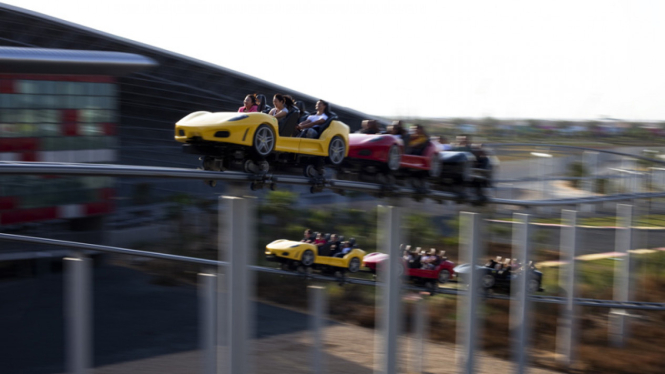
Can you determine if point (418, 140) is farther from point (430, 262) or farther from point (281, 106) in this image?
point (430, 262)

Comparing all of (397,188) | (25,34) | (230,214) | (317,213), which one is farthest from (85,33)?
(230,214)

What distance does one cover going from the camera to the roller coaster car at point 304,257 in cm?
898

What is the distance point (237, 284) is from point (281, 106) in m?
1.82

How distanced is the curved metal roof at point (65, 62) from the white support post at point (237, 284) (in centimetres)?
603

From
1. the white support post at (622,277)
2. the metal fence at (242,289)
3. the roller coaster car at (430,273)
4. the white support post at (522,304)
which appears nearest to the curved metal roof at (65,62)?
the metal fence at (242,289)

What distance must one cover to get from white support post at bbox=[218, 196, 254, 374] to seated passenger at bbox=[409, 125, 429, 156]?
3502 millimetres

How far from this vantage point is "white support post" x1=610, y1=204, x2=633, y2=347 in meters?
13.8

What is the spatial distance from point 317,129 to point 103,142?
6.01 meters

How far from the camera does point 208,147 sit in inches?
209

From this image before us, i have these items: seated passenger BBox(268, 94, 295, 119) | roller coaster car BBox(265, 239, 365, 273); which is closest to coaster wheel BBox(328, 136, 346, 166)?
seated passenger BBox(268, 94, 295, 119)

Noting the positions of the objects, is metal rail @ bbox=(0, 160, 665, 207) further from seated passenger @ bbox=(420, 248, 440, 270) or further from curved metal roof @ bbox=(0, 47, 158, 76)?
curved metal roof @ bbox=(0, 47, 158, 76)

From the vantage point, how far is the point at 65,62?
34.2 ft

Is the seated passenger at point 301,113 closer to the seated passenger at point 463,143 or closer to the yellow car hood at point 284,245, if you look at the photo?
the yellow car hood at point 284,245

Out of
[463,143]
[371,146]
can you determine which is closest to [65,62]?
[371,146]
